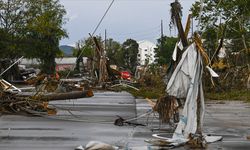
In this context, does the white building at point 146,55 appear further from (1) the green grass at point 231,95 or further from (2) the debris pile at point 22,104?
(2) the debris pile at point 22,104

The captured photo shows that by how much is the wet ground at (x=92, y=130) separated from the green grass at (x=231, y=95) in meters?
8.33

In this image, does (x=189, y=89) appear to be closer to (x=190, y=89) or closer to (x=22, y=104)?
(x=190, y=89)

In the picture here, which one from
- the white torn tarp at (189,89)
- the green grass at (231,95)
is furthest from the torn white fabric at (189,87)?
the green grass at (231,95)

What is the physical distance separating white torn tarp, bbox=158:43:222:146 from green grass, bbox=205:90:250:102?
15188 millimetres

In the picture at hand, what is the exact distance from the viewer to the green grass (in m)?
27.4

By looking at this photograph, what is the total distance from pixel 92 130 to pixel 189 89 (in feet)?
10.6

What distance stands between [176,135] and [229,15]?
28568 mm

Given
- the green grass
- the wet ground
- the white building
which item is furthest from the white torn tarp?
the white building

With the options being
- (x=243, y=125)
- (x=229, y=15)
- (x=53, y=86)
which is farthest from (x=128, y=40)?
(x=243, y=125)

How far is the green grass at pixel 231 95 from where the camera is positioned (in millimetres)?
27406

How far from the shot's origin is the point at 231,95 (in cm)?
2820

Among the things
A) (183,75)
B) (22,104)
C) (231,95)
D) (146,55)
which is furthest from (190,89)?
(146,55)

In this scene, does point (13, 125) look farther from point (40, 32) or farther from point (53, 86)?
point (40, 32)

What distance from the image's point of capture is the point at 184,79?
1158 centimetres
